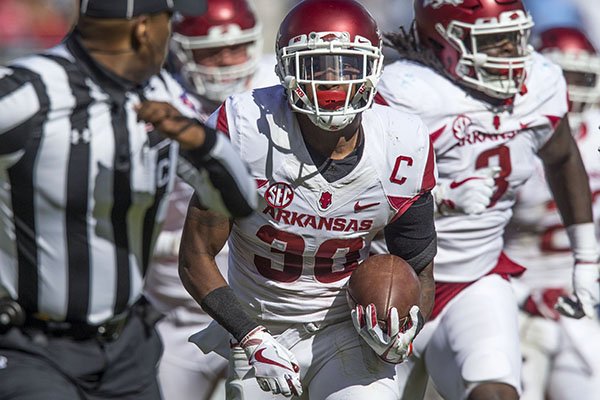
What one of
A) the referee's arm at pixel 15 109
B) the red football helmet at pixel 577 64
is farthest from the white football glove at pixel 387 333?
the red football helmet at pixel 577 64

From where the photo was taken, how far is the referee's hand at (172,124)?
3.40m

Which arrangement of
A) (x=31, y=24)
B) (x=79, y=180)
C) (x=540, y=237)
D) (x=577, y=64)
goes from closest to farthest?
1. (x=79, y=180)
2. (x=540, y=237)
3. (x=577, y=64)
4. (x=31, y=24)

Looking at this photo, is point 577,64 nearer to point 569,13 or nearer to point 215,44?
point 215,44

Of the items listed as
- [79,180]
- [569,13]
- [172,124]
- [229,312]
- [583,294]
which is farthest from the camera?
[569,13]

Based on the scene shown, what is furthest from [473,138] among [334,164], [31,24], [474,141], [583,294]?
[31,24]

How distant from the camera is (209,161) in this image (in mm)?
3473

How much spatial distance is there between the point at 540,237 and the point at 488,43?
1.46 meters

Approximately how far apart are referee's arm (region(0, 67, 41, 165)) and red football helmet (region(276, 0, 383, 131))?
2.77 feet

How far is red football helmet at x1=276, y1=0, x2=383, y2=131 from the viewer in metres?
3.93

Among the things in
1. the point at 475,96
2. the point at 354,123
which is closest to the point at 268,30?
the point at 475,96

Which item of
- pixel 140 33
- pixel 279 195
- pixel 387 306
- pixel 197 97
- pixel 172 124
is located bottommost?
pixel 197 97

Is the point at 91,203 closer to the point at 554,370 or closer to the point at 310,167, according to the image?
the point at 310,167

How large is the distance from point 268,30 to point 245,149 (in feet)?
26.5

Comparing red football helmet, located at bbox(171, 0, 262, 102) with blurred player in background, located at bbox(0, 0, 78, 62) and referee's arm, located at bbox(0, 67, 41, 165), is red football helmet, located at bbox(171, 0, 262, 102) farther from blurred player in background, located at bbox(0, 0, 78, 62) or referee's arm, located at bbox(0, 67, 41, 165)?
blurred player in background, located at bbox(0, 0, 78, 62)
